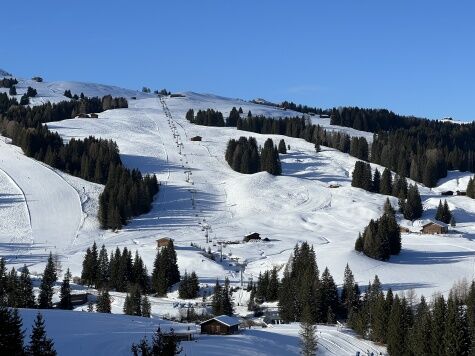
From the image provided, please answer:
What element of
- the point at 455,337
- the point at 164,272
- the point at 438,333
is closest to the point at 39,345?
the point at 455,337

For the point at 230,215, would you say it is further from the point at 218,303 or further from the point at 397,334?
the point at 397,334

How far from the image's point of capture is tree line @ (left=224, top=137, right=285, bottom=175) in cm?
14293

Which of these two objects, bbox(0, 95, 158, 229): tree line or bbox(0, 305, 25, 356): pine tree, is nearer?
bbox(0, 305, 25, 356): pine tree

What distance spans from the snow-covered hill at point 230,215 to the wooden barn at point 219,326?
764 inches

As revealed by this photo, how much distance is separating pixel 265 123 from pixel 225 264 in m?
112

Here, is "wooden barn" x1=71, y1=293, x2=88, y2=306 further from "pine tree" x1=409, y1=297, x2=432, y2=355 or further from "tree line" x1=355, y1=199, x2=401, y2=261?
"tree line" x1=355, y1=199, x2=401, y2=261

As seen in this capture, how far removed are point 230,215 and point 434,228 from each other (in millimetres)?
34637

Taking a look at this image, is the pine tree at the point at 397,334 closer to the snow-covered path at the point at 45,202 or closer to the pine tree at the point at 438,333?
the pine tree at the point at 438,333

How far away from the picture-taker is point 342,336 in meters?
56.3

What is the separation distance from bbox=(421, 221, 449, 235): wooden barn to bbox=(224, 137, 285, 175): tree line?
45518 mm

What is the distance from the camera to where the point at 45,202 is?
112750mm

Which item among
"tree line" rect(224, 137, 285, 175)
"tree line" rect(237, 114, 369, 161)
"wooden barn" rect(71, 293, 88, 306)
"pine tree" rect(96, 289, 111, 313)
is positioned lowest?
"wooden barn" rect(71, 293, 88, 306)

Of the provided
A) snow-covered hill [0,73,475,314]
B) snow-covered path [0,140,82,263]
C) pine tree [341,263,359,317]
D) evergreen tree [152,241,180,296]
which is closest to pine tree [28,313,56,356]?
pine tree [341,263,359,317]

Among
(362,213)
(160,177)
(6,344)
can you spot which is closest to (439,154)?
(362,213)
